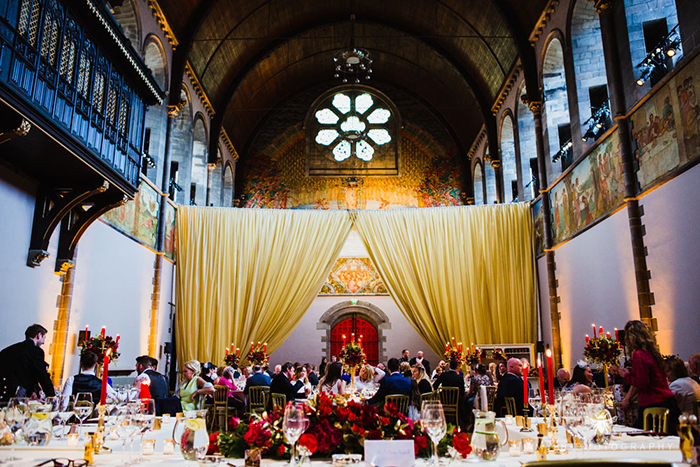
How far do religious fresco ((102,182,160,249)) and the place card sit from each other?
8.36 meters

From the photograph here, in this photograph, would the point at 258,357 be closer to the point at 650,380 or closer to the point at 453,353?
the point at 453,353

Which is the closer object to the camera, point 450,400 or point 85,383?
point 85,383

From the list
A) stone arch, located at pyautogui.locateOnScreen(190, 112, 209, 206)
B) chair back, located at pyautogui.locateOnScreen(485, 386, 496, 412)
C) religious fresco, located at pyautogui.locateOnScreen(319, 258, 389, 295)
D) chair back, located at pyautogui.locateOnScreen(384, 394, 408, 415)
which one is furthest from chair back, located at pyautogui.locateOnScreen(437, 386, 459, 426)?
religious fresco, located at pyautogui.locateOnScreen(319, 258, 389, 295)

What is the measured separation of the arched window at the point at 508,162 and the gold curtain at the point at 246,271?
15.3 feet

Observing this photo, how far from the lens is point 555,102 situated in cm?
1225

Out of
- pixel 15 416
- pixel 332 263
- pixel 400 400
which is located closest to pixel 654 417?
pixel 400 400

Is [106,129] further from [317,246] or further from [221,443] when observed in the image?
[317,246]

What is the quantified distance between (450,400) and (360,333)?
1076cm

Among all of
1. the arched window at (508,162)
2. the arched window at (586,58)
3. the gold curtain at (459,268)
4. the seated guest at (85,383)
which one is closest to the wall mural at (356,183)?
the arched window at (508,162)

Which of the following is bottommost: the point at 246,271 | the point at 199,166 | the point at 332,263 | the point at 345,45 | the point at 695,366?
the point at 695,366

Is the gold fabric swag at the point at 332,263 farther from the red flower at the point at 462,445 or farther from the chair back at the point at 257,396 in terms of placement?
the red flower at the point at 462,445

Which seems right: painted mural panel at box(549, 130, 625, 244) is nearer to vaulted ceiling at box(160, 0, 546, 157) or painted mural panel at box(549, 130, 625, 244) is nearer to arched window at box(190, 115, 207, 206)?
vaulted ceiling at box(160, 0, 546, 157)

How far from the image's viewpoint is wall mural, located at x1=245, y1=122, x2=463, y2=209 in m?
18.0

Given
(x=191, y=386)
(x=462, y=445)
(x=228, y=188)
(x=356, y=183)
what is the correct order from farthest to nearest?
(x=356, y=183) → (x=228, y=188) → (x=191, y=386) → (x=462, y=445)
